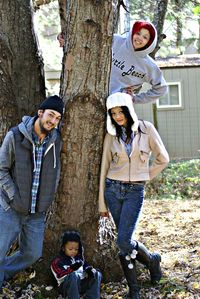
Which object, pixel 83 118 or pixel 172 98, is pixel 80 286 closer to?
pixel 83 118

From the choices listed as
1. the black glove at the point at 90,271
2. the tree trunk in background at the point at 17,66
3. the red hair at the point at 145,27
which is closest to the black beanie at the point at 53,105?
the tree trunk in background at the point at 17,66

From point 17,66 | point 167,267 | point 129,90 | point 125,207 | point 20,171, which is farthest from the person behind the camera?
point 167,267

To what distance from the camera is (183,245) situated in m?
6.57

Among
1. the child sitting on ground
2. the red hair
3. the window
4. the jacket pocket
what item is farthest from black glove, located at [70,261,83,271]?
the window

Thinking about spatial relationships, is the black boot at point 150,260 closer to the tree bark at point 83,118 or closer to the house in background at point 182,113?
the tree bark at point 83,118

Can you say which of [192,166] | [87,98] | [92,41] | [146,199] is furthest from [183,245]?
[192,166]

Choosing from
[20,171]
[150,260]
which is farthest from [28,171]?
[150,260]

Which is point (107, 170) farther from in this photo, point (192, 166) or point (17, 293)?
point (192, 166)

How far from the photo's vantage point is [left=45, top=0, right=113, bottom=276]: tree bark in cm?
469

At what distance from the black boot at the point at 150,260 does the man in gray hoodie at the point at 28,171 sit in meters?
1.07

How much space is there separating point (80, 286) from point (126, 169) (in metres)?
1.22

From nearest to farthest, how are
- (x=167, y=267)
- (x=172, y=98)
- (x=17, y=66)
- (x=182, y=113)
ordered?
(x=17, y=66)
(x=167, y=267)
(x=182, y=113)
(x=172, y=98)

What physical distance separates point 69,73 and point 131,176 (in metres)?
1.22

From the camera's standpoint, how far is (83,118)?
4.81 m
